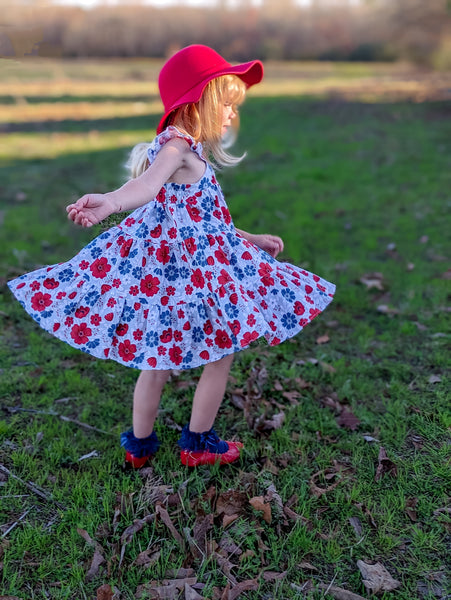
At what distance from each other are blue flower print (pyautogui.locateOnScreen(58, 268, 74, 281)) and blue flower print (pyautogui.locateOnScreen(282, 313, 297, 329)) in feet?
3.26

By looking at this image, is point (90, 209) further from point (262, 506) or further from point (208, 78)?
point (262, 506)

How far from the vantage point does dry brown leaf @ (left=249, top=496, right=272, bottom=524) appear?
8.75 ft

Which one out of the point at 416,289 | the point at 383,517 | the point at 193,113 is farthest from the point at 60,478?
the point at 416,289

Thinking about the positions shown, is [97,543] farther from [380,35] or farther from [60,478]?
[380,35]

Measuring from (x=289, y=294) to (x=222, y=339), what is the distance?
Result: 16.8 inches

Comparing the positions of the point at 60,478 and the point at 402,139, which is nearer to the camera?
the point at 60,478

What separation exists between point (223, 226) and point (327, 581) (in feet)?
5.13

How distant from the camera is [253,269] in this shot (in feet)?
9.20

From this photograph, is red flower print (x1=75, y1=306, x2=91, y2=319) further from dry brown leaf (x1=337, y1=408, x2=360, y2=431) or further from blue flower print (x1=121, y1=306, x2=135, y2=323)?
dry brown leaf (x1=337, y1=408, x2=360, y2=431)

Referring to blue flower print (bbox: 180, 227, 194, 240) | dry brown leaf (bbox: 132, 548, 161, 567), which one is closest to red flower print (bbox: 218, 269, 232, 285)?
blue flower print (bbox: 180, 227, 194, 240)

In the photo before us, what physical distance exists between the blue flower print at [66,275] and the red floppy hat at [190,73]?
2.74ft

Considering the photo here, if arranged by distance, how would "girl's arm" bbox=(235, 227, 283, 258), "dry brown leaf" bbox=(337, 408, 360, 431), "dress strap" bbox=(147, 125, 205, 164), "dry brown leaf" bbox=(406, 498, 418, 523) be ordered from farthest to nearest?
"dry brown leaf" bbox=(337, 408, 360, 431) → "girl's arm" bbox=(235, 227, 283, 258) → "dry brown leaf" bbox=(406, 498, 418, 523) → "dress strap" bbox=(147, 125, 205, 164)

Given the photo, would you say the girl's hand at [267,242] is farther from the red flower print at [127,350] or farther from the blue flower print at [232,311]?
the red flower print at [127,350]

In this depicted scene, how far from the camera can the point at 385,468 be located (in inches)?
118
